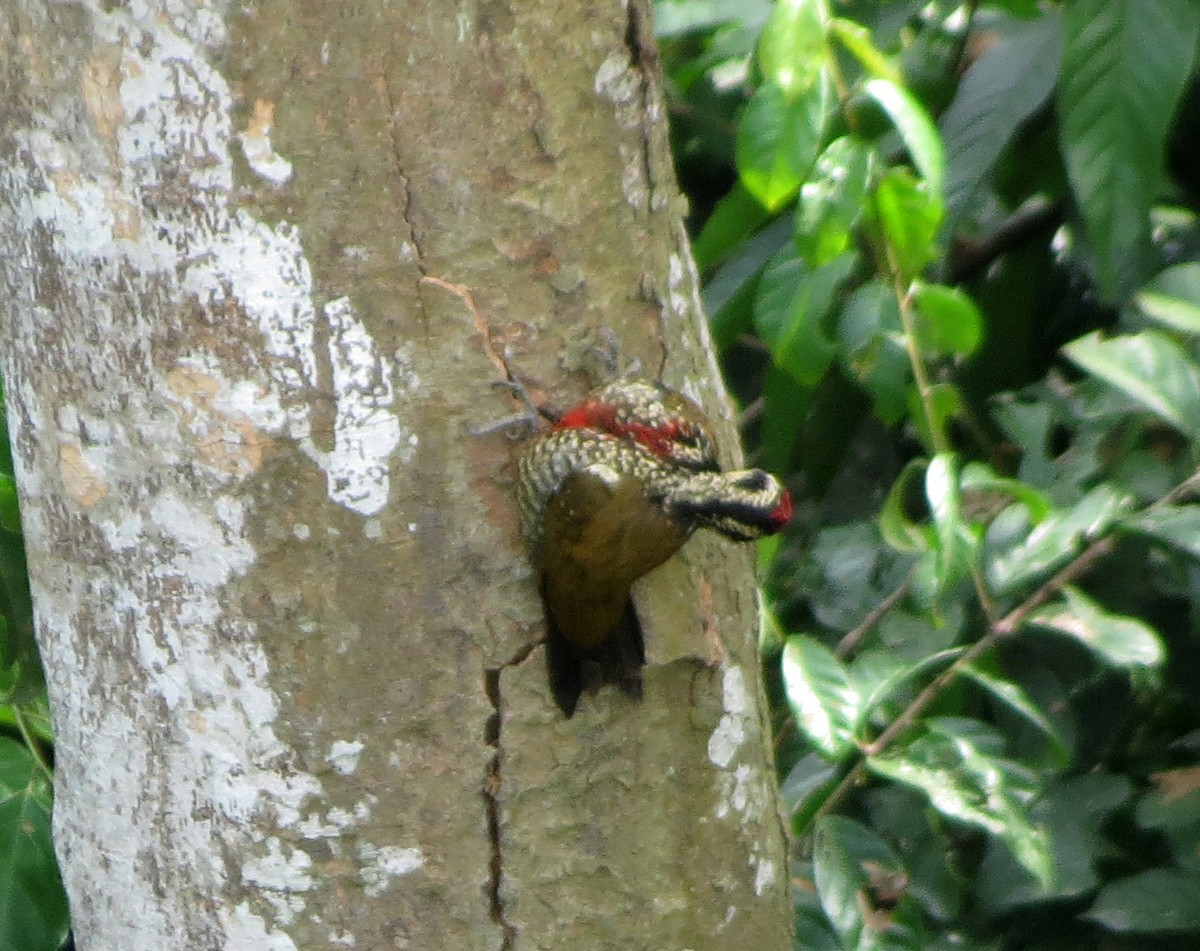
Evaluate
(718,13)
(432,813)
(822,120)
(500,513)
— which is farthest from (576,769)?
(718,13)

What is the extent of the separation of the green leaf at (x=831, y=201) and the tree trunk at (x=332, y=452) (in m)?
0.22

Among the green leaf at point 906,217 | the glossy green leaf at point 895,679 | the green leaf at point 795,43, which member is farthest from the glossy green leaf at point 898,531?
the green leaf at point 795,43

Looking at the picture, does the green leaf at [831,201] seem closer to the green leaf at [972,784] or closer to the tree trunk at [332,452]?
the tree trunk at [332,452]

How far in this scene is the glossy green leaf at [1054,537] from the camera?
152cm

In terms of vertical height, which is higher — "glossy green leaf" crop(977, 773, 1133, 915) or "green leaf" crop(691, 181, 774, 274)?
"green leaf" crop(691, 181, 774, 274)

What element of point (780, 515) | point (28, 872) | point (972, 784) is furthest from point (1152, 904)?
point (28, 872)

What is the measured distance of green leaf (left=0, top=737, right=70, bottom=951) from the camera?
4.95 ft

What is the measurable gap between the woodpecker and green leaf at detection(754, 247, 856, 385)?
386mm

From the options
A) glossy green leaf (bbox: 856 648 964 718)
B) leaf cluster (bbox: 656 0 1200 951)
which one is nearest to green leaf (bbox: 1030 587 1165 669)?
leaf cluster (bbox: 656 0 1200 951)

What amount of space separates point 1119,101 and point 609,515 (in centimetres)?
81

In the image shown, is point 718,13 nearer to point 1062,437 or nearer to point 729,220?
point 729,220

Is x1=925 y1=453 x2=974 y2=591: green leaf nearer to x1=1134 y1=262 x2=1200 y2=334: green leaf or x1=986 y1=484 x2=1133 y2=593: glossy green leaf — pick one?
x1=986 y1=484 x2=1133 y2=593: glossy green leaf

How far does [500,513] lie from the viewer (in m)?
1.18

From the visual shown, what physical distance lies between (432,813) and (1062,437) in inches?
47.5
